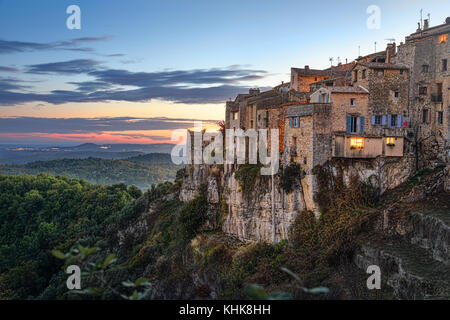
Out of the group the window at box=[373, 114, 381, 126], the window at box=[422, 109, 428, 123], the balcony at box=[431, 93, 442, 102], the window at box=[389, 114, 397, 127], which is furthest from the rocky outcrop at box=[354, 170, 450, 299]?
the balcony at box=[431, 93, 442, 102]

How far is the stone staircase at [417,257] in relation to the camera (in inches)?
744

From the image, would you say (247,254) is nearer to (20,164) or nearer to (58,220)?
(58,220)

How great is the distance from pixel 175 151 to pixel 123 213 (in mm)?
14469

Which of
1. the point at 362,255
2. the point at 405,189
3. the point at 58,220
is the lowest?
the point at 58,220

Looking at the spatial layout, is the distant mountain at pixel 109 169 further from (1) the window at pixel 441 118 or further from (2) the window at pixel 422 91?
(1) the window at pixel 441 118

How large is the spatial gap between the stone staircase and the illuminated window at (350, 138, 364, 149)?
20.2 ft

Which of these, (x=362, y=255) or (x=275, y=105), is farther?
(x=275, y=105)

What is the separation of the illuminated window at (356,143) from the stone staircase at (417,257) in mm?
6153

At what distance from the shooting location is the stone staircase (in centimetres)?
1891

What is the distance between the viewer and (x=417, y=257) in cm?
2133

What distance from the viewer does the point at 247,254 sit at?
104ft

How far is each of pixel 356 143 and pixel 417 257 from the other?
9243 mm

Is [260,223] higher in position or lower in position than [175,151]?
lower
